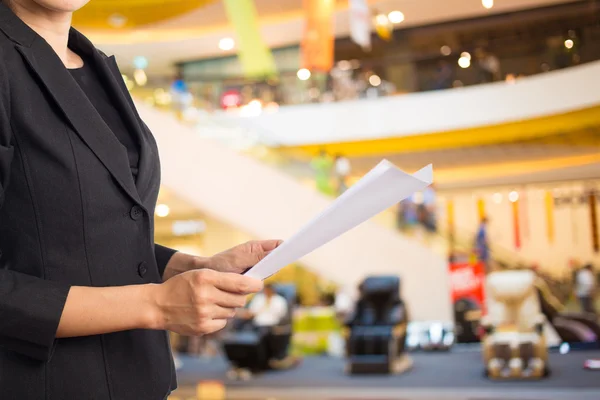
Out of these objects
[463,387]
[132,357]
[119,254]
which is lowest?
[463,387]

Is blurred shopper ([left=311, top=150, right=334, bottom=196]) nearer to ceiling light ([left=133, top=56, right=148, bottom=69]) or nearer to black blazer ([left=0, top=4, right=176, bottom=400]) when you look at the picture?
ceiling light ([left=133, top=56, right=148, bottom=69])

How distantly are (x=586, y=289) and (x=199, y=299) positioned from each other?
38.8 ft

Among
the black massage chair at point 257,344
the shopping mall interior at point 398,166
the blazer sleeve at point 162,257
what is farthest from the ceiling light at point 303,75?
the blazer sleeve at point 162,257

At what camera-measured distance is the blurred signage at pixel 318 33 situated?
13695mm

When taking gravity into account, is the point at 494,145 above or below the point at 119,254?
above

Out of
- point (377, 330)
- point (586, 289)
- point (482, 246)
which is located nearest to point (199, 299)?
point (377, 330)

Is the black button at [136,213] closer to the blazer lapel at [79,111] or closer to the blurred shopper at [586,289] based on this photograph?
the blazer lapel at [79,111]

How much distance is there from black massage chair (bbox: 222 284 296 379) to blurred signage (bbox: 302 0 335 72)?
6412 mm

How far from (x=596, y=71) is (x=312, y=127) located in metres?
5.79

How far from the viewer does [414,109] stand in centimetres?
1555

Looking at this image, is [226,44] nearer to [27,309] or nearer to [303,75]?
[303,75]

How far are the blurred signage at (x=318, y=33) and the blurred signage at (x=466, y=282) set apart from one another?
16.7ft

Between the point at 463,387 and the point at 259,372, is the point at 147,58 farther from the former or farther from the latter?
the point at 463,387

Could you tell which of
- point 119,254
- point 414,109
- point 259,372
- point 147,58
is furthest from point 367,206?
point 147,58
